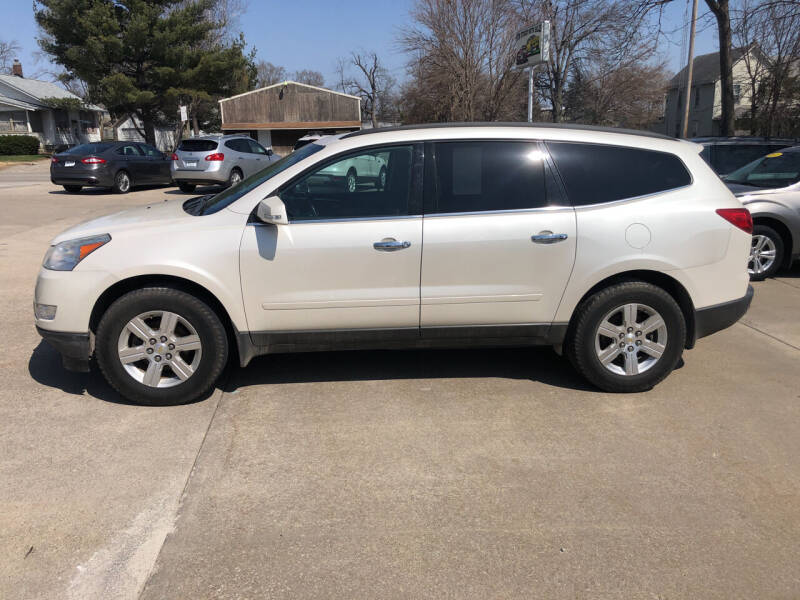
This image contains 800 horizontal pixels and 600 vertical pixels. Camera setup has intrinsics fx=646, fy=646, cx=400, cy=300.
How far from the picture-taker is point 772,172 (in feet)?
27.1

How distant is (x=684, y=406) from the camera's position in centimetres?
432

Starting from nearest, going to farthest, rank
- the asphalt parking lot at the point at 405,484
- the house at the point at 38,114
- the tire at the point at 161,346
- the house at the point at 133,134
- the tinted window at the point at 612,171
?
the asphalt parking lot at the point at 405,484
the tire at the point at 161,346
the tinted window at the point at 612,171
the house at the point at 38,114
the house at the point at 133,134

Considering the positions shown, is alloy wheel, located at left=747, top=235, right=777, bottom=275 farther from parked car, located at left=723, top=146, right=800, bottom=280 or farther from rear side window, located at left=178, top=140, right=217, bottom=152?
rear side window, located at left=178, top=140, right=217, bottom=152

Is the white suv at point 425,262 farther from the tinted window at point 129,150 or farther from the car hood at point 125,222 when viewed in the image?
the tinted window at point 129,150

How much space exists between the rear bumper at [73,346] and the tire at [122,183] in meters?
15.8

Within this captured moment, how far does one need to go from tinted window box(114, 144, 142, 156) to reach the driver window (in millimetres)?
16785

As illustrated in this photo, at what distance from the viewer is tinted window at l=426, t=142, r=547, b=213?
425cm

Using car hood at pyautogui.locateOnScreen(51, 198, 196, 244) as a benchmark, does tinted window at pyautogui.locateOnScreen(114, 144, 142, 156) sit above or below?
above

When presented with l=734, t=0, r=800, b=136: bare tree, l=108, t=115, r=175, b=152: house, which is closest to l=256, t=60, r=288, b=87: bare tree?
l=108, t=115, r=175, b=152: house

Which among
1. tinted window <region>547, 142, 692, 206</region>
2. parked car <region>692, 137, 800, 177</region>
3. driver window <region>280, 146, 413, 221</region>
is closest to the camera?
driver window <region>280, 146, 413, 221</region>

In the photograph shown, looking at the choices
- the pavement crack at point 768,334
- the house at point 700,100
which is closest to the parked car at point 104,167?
the pavement crack at point 768,334

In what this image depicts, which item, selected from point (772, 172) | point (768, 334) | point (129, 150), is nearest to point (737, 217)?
point (768, 334)

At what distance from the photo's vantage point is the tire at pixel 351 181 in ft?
13.9

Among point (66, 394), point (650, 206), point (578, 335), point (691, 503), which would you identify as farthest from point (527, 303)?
point (66, 394)
